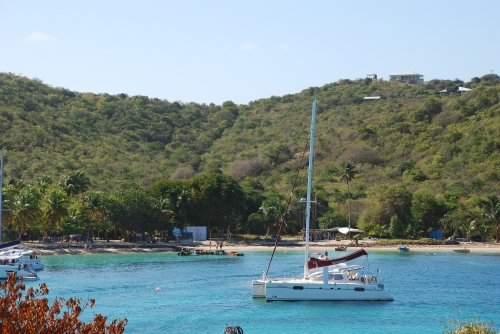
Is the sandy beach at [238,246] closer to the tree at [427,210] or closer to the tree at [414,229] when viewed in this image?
the tree at [414,229]

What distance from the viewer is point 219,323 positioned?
38.2m

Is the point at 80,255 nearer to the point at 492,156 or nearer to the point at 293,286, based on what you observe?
the point at 293,286

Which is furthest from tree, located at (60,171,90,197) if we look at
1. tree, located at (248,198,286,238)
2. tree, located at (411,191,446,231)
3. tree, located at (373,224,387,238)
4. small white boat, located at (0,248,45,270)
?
tree, located at (411,191,446,231)

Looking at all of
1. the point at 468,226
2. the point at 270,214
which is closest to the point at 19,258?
the point at 270,214

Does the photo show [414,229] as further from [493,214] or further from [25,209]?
[25,209]

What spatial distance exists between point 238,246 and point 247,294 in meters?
37.9

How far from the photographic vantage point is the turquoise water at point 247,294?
38.3 meters

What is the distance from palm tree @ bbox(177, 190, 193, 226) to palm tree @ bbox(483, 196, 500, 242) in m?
36.3

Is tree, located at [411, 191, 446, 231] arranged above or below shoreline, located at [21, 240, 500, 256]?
above

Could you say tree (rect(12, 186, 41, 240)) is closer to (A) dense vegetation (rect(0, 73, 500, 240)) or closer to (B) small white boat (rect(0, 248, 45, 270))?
(A) dense vegetation (rect(0, 73, 500, 240))

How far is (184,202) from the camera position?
87875 mm

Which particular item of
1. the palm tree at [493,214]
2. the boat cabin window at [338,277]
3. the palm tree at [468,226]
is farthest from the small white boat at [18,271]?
the palm tree at [493,214]

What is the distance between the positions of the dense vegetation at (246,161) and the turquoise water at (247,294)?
9.69 meters

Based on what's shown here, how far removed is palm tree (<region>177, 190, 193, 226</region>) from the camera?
87.6 metres
